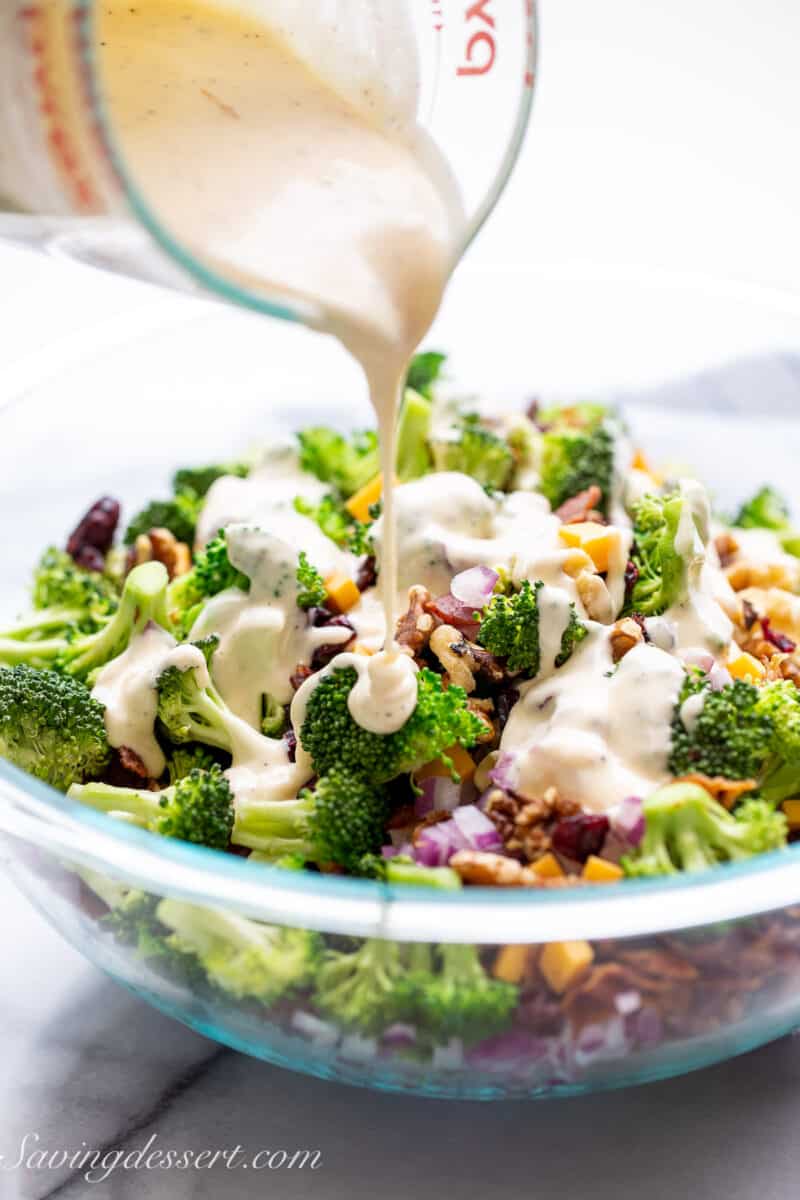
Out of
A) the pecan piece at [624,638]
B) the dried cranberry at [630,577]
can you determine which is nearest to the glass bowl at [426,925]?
the pecan piece at [624,638]

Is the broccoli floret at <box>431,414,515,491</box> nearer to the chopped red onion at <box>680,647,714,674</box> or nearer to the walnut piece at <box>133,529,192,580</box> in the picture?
the walnut piece at <box>133,529,192,580</box>

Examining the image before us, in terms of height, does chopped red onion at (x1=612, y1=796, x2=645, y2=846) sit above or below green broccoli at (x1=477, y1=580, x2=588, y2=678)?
below

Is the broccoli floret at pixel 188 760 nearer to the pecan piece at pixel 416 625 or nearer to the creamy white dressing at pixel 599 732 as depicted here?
the pecan piece at pixel 416 625

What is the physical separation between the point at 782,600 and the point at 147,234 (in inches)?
83.2

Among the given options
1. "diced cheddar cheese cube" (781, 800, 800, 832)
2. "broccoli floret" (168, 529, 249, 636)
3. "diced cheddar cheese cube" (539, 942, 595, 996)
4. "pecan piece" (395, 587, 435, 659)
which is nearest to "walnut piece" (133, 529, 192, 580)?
"broccoli floret" (168, 529, 249, 636)

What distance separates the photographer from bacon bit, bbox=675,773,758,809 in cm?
276

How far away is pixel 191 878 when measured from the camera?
2.39m

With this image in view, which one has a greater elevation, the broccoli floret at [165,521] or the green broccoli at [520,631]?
the green broccoli at [520,631]

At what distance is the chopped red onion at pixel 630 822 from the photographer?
2.67m

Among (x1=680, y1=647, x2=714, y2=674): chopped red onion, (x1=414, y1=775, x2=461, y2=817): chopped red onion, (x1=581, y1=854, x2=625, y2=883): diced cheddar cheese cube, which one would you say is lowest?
(x1=414, y1=775, x2=461, y2=817): chopped red onion

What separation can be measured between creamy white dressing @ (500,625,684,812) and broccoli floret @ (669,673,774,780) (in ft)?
0.13

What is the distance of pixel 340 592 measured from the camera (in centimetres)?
341

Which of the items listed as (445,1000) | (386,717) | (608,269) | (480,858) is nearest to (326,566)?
(386,717)

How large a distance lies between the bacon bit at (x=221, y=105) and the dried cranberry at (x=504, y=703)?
1.33 metres
